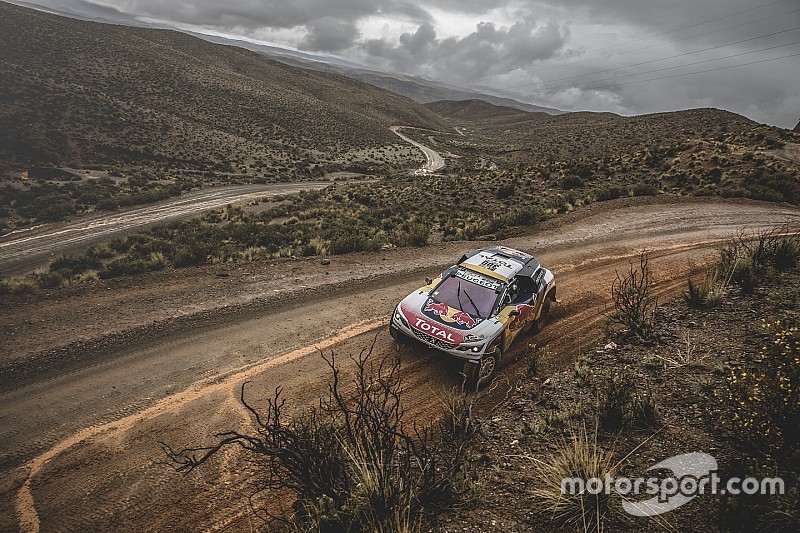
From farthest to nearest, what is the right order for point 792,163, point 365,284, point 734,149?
point 734,149 < point 792,163 < point 365,284

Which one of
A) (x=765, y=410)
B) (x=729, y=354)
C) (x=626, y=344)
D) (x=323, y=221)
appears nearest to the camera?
(x=765, y=410)

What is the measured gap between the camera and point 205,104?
63.9 metres

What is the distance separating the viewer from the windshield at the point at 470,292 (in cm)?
778

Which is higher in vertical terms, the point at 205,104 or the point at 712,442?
the point at 205,104

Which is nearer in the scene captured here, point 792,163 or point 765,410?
point 765,410

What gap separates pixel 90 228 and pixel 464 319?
2710cm

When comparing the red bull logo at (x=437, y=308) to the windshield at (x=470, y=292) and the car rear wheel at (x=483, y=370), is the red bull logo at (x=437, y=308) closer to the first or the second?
the windshield at (x=470, y=292)

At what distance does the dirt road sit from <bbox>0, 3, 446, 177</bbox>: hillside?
39139 millimetres

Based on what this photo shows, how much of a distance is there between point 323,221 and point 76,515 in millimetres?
18086

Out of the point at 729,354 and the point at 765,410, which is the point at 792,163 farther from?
the point at 765,410

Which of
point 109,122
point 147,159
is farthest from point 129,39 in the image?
point 147,159

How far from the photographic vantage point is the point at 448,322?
7.44 metres

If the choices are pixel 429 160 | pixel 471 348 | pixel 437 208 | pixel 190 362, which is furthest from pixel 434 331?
pixel 429 160

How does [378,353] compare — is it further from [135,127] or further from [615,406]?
[135,127]
